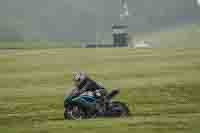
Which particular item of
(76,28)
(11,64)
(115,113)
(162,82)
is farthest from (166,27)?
(115,113)

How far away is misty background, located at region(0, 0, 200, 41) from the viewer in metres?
1.31

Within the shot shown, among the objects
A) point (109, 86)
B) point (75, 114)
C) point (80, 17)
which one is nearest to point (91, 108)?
point (75, 114)

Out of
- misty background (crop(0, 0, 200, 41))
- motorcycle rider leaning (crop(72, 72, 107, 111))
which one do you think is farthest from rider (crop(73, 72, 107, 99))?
misty background (crop(0, 0, 200, 41))

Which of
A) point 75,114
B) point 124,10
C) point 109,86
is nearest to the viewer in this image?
point 75,114

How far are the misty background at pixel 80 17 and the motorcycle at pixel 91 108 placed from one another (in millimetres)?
628

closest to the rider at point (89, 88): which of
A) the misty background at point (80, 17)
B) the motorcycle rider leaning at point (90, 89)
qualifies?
the motorcycle rider leaning at point (90, 89)

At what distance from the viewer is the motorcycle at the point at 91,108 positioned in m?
0.68

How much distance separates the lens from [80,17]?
1.33 meters

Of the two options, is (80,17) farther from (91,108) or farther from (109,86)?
(91,108)

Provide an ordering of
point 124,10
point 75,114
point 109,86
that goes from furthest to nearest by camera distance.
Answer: point 124,10
point 109,86
point 75,114

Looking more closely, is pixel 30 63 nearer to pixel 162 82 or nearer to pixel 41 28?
pixel 41 28

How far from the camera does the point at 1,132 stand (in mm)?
631

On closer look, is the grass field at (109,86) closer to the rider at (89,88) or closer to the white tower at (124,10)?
the rider at (89,88)

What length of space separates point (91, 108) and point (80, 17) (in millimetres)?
708
